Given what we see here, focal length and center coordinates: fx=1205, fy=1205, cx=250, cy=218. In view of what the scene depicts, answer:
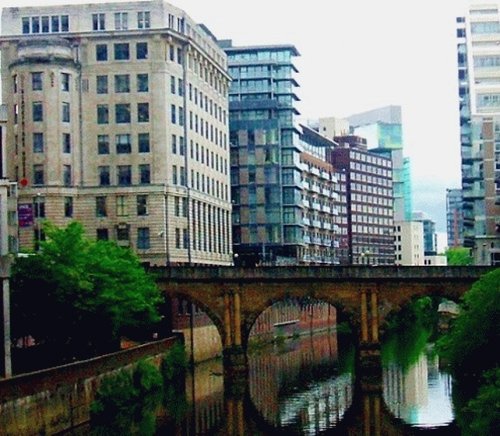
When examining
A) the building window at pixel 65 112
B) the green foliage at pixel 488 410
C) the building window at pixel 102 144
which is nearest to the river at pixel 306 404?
the green foliage at pixel 488 410

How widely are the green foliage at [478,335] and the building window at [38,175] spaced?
53405mm

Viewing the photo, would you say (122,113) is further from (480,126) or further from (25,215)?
(480,126)

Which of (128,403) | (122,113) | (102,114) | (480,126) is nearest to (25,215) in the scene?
(102,114)

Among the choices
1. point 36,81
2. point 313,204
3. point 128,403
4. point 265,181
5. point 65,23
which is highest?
point 65,23

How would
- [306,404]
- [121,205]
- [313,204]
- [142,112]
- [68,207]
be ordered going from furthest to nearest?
[313,204] → [142,112] → [121,205] → [68,207] → [306,404]

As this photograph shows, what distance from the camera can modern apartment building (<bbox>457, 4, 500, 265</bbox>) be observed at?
467 ft

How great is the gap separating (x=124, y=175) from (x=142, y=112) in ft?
22.0

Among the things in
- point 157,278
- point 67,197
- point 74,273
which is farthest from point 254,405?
point 67,197

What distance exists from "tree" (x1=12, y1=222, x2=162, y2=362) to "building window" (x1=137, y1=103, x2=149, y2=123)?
35263 millimetres

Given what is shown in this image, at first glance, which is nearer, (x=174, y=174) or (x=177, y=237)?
(x=177, y=237)

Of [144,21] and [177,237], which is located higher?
[144,21]

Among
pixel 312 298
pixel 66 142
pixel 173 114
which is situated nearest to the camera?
pixel 312 298

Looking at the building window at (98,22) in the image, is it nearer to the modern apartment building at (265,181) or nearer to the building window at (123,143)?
the building window at (123,143)

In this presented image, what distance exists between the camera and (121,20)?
407ft
